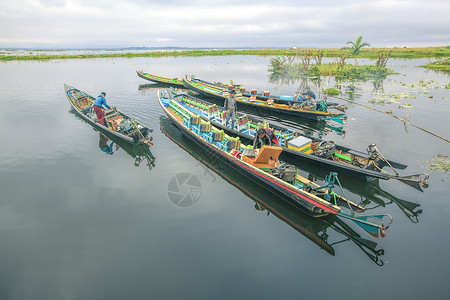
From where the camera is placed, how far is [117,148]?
1382 centimetres

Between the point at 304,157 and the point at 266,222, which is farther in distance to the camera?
the point at 304,157

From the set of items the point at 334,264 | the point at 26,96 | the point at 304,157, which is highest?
the point at 26,96

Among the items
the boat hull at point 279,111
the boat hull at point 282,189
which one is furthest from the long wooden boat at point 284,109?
the boat hull at point 282,189

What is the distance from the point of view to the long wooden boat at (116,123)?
42.8 ft

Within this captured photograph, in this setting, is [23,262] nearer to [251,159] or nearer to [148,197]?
[148,197]

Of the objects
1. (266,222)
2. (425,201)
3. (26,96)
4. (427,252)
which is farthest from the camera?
(26,96)

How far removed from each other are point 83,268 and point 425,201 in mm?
14036

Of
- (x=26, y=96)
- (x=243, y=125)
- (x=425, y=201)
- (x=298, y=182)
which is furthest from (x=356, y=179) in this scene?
(x=26, y=96)

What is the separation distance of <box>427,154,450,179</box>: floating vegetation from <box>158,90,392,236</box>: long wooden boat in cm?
578

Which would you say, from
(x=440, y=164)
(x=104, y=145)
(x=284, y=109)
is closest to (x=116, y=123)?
(x=104, y=145)

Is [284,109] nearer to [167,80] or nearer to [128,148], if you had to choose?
[128,148]

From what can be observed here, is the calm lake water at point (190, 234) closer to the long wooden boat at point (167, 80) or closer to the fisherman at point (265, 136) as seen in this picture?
the fisherman at point (265, 136)

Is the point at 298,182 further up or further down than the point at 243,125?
further down

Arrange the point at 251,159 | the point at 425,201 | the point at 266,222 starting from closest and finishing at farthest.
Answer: the point at 266,222 → the point at 425,201 → the point at 251,159
